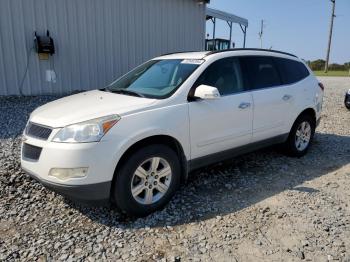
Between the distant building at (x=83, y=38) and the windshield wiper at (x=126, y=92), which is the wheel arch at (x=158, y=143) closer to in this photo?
the windshield wiper at (x=126, y=92)

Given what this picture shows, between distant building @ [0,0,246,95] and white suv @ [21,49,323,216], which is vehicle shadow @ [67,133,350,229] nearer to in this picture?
white suv @ [21,49,323,216]

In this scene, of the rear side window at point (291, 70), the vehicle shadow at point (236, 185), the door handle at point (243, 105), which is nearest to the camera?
the vehicle shadow at point (236, 185)

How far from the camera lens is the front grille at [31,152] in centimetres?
321

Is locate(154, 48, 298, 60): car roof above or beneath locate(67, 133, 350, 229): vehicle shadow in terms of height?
above

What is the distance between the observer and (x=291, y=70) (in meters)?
5.32

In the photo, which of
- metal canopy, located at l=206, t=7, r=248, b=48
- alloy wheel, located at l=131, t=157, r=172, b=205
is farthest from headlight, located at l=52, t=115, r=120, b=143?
metal canopy, located at l=206, t=7, r=248, b=48

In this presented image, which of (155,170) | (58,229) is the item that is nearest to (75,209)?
(58,229)

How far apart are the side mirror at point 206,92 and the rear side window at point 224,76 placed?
0.15m

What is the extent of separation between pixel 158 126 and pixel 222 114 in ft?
3.20

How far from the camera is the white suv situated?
3.07m

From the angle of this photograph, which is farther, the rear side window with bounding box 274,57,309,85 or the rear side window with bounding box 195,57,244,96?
the rear side window with bounding box 274,57,309,85

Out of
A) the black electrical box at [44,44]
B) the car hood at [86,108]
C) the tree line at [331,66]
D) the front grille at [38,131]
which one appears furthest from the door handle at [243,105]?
the tree line at [331,66]

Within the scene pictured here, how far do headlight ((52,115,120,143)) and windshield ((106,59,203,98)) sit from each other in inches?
31.8

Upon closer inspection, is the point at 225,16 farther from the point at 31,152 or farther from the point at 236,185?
the point at 31,152
